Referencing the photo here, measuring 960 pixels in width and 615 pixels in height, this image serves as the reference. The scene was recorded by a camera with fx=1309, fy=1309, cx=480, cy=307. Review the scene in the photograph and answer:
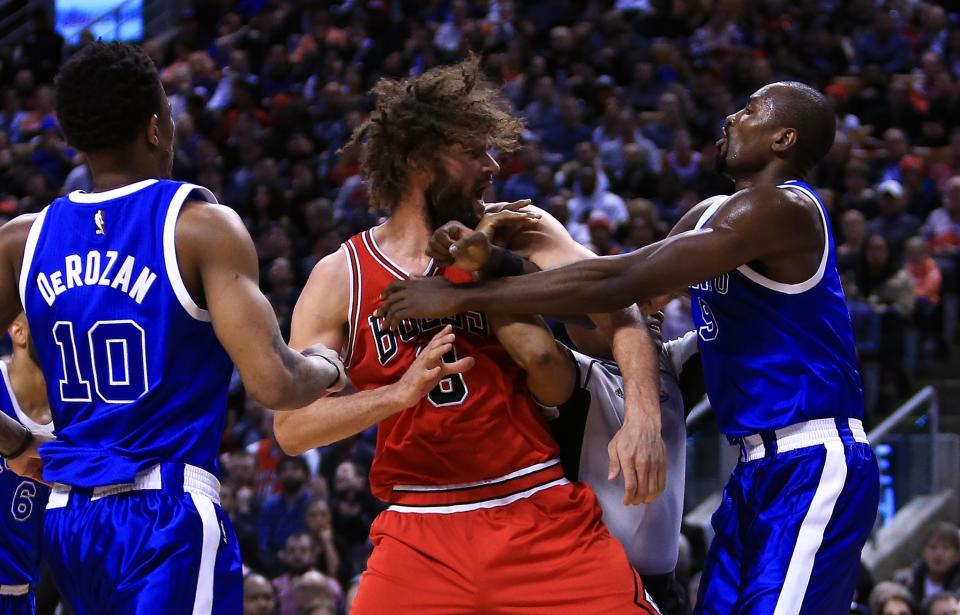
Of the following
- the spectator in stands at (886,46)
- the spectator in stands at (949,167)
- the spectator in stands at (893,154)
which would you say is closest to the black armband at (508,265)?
the spectator in stands at (893,154)

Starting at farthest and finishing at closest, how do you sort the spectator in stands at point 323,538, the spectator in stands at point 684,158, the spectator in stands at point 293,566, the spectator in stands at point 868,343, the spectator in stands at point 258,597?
1. the spectator in stands at point 684,158
2. the spectator in stands at point 868,343
3. the spectator in stands at point 323,538
4. the spectator in stands at point 293,566
5. the spectator in stands at point 258,597

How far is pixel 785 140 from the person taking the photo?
3.94 m

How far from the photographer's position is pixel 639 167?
1185 centimetres

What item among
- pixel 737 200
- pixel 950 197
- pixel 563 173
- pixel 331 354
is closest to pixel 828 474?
pixel 737 200

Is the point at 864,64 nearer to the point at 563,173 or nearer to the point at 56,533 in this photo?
the point at 563,173

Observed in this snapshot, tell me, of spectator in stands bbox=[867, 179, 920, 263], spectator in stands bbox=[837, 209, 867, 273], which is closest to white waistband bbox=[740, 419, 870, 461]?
spectator in stands bbox=[837, 209, 867, 273]

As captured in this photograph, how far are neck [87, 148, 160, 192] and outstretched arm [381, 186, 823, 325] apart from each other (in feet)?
2.60

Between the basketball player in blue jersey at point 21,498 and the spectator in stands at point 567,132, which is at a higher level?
the basketball player in blue jersey at point 21,498

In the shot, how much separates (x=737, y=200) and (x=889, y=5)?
1134 cm

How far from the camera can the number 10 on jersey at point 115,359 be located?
3.20 metres

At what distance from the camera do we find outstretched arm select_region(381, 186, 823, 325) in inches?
143

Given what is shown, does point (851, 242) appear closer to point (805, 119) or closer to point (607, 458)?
point (805, 119)

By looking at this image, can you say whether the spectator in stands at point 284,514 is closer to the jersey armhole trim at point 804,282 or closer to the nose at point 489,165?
the nose at point 489,165

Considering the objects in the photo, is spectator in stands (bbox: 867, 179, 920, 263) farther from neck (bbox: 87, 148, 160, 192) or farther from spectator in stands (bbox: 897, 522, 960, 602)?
neck (bbox: 87, 148, 160, 192)
